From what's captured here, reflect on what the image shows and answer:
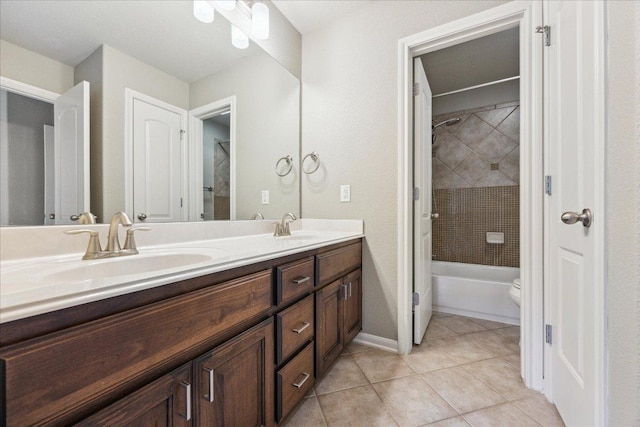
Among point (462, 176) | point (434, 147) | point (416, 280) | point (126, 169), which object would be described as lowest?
point (416, 280)

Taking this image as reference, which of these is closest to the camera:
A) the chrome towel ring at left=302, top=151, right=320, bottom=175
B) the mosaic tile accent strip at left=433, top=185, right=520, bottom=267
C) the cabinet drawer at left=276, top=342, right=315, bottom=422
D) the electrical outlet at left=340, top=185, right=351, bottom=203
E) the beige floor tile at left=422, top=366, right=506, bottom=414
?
the cabinet drawer at left=276, top=342, right=315, bottom=422

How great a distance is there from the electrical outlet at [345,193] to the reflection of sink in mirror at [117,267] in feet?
3.71

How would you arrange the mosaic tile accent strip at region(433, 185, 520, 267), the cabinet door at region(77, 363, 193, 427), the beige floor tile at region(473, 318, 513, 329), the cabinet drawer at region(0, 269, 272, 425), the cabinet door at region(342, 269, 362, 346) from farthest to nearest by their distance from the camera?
the mosaic tile accent strip at region(433, 185, 520, 267), the beige floor tile at region(473, 318, 513, 329), the cabinet door at region(342, 269, 362, 346), the cabinet door at region(77, 363, 193, 427), the cabinet drawer at region(0, 269, 272, 425)

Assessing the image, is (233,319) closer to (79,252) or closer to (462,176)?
(79,252)

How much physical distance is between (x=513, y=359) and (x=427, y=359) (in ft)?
1.72

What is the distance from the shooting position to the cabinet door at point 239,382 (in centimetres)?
73

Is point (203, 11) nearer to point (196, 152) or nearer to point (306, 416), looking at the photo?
point (196, 152)

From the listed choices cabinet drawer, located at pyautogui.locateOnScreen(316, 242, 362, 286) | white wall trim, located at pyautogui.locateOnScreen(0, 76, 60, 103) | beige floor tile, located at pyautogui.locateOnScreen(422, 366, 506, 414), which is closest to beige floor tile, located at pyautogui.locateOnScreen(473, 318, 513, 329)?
beige floor tile, located at pyautogui.locateOnScreen(422, 366, 506, 414)

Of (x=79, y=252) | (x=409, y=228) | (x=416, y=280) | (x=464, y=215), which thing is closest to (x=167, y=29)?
(x=79, y=252)

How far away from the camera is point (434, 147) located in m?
3.31

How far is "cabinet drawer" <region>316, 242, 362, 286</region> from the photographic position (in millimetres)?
1306

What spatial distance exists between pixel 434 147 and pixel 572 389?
8.99 feet

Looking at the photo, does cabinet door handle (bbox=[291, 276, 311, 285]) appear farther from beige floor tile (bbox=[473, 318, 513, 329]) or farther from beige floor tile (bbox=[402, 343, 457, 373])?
beige floor tile (bbox=[473, 318, 513, 329])

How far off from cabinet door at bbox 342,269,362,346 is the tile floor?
0.16 m
